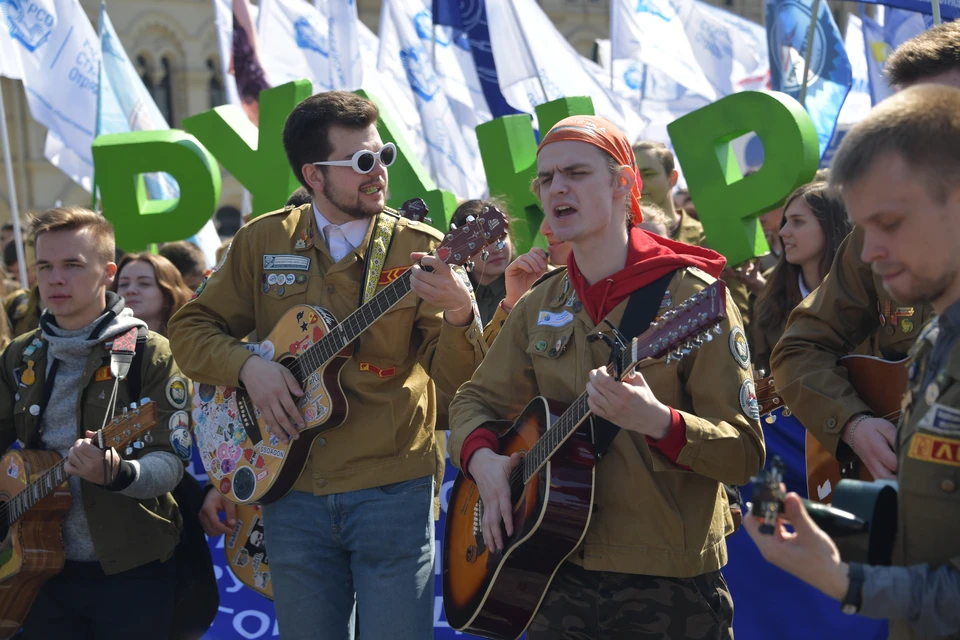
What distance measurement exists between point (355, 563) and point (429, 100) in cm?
1010


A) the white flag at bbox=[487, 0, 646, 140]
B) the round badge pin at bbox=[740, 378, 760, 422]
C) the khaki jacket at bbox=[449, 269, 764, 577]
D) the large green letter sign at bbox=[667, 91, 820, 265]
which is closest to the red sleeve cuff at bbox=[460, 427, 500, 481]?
the khaki jacket at bbox=[449, 269, 764, 577]

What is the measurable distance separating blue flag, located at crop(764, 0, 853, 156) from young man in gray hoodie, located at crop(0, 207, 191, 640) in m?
6.07

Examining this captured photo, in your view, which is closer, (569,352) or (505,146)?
(569,352)

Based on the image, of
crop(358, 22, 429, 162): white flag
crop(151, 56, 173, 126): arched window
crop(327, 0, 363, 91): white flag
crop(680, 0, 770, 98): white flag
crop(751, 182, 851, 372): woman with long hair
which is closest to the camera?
crop(751, 182, 851, 372): woman with long hair

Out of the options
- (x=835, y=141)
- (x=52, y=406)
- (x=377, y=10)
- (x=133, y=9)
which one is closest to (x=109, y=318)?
(x=52, y=406)

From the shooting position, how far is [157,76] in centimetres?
3466

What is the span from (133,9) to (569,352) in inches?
1337

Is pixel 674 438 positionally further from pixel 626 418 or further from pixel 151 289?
pixel 151 289

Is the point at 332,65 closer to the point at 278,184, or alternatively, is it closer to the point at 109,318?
the point at 278,184

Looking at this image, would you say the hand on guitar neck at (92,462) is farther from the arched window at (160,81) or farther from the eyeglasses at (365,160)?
the arched window at (160,81)

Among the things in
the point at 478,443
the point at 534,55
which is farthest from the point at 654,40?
the point at 478,443

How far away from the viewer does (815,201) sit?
480cm

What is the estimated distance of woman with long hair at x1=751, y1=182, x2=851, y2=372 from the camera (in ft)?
15.7

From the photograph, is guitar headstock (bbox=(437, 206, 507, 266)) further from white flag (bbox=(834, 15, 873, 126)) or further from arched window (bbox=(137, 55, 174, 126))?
arched window (bbox=(137, 55, 174, 126))
